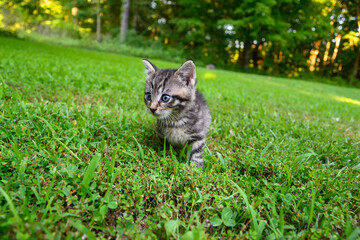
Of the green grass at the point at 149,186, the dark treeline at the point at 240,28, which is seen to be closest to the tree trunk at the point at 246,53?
the dark treeline at the point at 240,28

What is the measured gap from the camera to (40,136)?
6.57 ft

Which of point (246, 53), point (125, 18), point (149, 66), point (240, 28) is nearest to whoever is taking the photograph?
point (149, 66)

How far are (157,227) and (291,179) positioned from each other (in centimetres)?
136

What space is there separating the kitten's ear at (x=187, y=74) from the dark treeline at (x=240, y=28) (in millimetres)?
19899

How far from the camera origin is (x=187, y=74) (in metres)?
2.47

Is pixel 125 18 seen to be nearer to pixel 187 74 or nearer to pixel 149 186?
pixel 187 74

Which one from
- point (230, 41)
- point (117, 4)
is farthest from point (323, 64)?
point (117, 4)

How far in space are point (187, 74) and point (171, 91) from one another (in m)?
0.31

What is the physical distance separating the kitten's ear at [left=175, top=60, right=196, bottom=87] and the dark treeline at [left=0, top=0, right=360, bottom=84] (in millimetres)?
19899

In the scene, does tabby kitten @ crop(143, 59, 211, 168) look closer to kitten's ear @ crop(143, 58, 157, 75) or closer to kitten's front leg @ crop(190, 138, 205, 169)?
kitten's front leg @ crop(190, 138, 205, 169)

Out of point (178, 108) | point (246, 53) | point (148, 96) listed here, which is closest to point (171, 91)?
point (178, 108)

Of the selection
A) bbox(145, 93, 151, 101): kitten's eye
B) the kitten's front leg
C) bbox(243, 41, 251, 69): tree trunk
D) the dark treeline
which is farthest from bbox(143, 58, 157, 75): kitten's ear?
bbox(243, 41, 251, 69): tree trunk

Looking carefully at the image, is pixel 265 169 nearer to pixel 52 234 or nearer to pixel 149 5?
pixel 52 234

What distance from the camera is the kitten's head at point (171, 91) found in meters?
2.33
